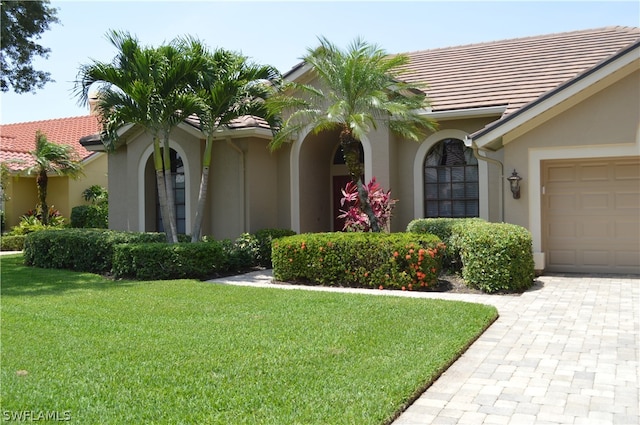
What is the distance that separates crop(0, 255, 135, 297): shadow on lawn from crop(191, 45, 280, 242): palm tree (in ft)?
9.70

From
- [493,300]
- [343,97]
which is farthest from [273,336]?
[343,97]

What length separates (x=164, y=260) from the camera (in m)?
12.1

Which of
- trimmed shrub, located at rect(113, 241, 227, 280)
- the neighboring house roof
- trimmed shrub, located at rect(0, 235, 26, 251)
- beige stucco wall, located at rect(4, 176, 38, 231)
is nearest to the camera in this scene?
trimmed shrub, located at rect(113, 241, 227, 280)

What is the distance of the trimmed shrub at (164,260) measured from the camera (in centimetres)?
1205

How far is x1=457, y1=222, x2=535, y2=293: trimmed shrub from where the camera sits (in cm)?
1002

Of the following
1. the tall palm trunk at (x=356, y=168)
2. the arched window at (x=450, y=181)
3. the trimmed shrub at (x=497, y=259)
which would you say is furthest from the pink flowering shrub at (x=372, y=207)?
the trimmed shrub at (x=497, y=259)

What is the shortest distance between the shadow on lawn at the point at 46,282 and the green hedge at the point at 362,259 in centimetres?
328

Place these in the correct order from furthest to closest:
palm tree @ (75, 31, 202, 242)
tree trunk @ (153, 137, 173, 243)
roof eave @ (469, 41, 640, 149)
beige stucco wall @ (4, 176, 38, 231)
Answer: beige stucco wall @ (4, 176, 38, 231) < tree trunk @ (153, 137, 173, 243) < palm tree @ (75, 31, 202, 242) < roof eave @ (469, 41, 640, 149)

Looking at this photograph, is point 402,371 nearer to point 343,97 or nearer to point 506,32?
point 343,97

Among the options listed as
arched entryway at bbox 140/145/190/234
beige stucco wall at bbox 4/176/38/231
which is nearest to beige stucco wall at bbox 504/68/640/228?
arched entryway at bbox 140/145/190/234

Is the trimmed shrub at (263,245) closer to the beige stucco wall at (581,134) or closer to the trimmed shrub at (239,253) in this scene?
the trimmed shrub at (239,253)

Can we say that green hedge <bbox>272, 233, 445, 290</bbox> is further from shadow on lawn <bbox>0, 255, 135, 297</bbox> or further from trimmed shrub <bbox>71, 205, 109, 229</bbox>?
trimmed shrub <bbox>71, 205, 109, 229</bbox>

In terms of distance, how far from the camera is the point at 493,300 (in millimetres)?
9484

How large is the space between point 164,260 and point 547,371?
859 centimetres
